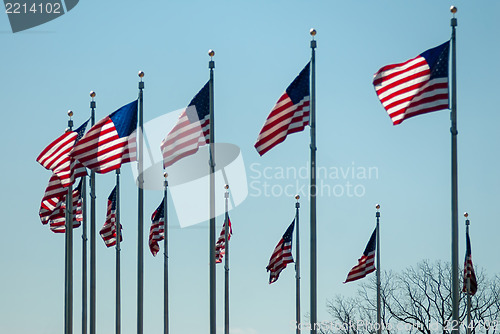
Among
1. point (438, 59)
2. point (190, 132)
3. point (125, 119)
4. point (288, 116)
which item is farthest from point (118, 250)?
point (438, 59)

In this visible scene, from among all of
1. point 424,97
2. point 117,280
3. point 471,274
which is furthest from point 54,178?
point 471,274

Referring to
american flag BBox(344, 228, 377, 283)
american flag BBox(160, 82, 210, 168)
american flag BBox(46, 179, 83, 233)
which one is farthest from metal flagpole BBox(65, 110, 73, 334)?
american flag BBox(344, 228, 377, 283)

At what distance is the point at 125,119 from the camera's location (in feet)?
114

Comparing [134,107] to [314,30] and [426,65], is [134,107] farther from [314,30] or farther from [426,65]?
[426,65]

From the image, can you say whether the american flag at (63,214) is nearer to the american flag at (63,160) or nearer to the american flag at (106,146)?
the american flag at (63,160)

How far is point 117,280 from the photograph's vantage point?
139ft

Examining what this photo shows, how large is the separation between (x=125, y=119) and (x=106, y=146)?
1.31 metres


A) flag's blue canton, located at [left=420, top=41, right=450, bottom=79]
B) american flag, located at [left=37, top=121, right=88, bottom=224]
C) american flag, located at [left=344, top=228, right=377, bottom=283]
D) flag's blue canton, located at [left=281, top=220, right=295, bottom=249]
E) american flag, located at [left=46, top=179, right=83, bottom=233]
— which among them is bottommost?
american flag, located at [left=344, top=228, right=377, bottom=283]

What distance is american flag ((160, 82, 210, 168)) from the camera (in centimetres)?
3275

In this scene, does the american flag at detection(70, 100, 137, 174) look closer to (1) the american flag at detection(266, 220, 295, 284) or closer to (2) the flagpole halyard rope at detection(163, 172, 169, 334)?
(2) the flagpole halyard rope at detection(163, 172, 169, 334)

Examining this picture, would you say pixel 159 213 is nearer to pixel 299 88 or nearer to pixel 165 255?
pixel 165 255

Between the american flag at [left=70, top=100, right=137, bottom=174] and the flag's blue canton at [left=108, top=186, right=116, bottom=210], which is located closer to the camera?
the american flag at [left=70, top=100, right=137, bottom=174]

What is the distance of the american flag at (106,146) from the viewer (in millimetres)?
33625

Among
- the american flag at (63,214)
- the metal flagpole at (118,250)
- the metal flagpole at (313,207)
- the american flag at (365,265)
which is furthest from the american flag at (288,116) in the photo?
the american flag at (365,265)
